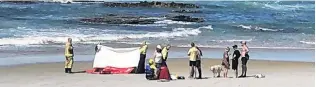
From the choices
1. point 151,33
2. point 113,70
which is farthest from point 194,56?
point 151,33

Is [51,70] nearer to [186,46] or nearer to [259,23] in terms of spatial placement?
[186,46]

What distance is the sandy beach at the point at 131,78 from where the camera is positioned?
19.6 metres

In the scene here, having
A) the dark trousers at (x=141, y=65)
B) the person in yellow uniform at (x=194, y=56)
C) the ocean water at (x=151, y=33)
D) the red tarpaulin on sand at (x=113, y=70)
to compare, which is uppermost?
the person in yellow uniform at (x=194, y=56)

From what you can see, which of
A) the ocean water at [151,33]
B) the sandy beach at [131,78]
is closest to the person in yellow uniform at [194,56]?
the sandy beach at [131,78]

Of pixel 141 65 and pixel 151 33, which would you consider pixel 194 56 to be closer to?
pixel 141 65

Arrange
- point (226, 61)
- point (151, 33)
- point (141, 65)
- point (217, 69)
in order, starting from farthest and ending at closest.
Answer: point (151, 33) < point (141, 65) < point (217, 69) < point (226, 61)

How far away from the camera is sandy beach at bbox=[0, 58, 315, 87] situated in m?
19.6

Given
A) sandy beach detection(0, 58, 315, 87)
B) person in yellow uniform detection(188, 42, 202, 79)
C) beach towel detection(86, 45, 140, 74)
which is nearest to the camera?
sandy beach detection(0, 58, 315, 87)

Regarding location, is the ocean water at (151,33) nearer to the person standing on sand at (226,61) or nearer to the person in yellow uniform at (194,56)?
the person standing on sand at (226,61)

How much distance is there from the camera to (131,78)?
69.3 feet

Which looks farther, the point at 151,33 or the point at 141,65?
the point at 151,33

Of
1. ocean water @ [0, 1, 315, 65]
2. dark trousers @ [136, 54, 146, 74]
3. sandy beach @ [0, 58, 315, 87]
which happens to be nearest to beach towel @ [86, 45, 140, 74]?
dark trousers @ [136, 54, 146, 74]

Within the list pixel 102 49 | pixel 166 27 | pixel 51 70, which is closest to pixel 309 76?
pixel 102 49

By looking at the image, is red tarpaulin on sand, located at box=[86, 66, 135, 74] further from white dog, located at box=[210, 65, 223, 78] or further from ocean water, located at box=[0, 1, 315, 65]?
ocean water, located at box=[0, 1, 315, 65]
